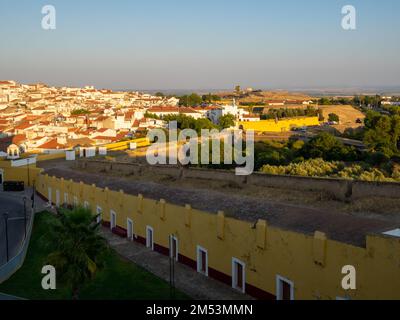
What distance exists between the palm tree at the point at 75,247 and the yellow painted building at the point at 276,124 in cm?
5857

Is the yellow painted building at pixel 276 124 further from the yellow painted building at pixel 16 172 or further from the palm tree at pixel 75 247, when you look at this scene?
the palm tree at pixel 75 247

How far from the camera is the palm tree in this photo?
1141 cm

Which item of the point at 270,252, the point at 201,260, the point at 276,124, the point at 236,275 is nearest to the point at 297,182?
the point at 201,260

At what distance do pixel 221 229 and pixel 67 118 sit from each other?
6695 centimetres

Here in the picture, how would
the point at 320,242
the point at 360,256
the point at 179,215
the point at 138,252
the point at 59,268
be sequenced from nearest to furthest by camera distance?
1. the point at 360,256
2. the point at 320,242
3. the point at 59,268
4. the point at 179,215
5. the point at 138,252

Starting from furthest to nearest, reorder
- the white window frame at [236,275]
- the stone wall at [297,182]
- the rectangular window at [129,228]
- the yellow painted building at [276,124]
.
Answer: the yellow painted building at [276,124] < the rectangular window at [129,228] < the stone wall at [297,182] < the white window frame at [236,275]

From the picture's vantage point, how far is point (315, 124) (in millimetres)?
82375

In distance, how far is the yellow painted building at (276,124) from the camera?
7050 centimetres

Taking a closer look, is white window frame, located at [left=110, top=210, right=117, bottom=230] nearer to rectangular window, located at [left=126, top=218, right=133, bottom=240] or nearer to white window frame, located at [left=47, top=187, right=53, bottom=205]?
rectangular window, located at [left=126, top=218, right=133, bottom=240]

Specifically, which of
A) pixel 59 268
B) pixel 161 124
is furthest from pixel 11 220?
pixel 161 124

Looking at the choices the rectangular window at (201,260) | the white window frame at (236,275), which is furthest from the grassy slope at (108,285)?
the white window frame at (236,275)

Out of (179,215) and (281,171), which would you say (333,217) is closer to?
(179,215)

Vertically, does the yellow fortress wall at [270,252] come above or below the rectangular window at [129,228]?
above
